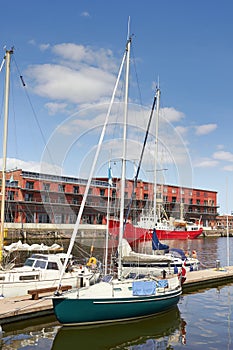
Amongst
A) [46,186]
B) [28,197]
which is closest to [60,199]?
[46,186]

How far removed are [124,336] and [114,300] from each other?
171 centimetres

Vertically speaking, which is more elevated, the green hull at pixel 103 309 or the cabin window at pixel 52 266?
the cabin window at pixel 52 266

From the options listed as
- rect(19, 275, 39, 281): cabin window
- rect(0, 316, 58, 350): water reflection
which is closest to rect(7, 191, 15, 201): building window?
rect(19, 275, 39, 281): cabin window

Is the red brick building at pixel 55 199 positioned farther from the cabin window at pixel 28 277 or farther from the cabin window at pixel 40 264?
the cabin window at pixel 28 277

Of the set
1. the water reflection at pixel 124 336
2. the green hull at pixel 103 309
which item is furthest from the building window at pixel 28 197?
the water reflection at pixel 124 336

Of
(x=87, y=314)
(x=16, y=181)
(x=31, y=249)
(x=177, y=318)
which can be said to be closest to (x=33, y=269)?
(x=87, y=314)

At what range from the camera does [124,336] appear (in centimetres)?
1747

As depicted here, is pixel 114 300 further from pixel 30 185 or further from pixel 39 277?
pixel 30 185

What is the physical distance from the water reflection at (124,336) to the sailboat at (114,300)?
1.37 ft

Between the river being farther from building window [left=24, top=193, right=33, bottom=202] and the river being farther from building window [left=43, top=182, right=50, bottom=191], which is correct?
building window [left=43, top=182, right=50, bottom=191]

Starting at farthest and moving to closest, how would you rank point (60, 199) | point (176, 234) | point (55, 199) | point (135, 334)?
point (176, 234)
point (60, 199)
point (55, 199)
point (135, 334)

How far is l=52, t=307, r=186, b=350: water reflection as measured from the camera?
54.1 ft

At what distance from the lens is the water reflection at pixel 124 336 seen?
16484 mm

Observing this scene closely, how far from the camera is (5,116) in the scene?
25438 mm
